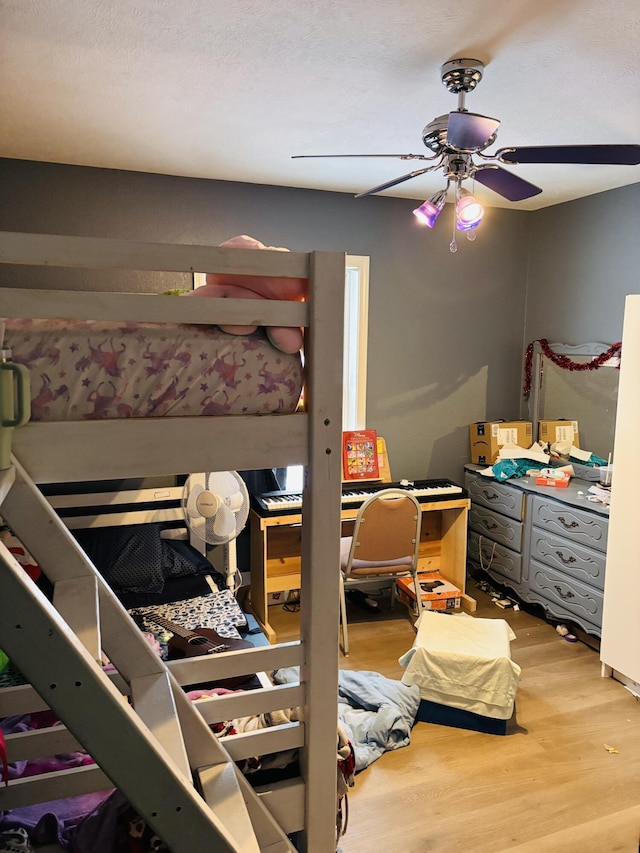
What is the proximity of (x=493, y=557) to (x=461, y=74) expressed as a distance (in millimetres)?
2899

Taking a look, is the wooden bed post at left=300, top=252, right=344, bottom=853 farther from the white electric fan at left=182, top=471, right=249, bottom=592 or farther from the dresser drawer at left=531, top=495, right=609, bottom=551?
the dresser drawer at left=531, top=495, right=609, bottom=551

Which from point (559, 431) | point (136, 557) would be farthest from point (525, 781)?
point (559, 431)

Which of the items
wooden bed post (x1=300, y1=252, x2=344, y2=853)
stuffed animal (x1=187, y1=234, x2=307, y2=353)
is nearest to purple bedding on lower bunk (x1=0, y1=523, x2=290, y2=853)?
wooden bed post (x1=300, y1=252, x2=344, y2=853)

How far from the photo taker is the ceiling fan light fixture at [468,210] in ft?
7.85

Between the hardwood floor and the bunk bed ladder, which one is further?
the hardwood floor

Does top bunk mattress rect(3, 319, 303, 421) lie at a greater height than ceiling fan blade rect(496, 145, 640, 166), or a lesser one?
lesser

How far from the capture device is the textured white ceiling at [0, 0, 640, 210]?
1.76 metres

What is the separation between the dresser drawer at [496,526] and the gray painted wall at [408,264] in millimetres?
373

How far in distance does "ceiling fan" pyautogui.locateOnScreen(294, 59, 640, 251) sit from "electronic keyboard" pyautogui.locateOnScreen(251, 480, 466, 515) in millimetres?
1719

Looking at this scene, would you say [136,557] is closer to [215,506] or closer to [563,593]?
[215,506]

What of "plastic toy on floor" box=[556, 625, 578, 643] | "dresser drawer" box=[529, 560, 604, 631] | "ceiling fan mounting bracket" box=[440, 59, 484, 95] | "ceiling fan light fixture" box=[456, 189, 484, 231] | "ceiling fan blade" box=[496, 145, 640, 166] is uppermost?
"ceiling fan mounting bracket" box=[440, 59, 484, 95]

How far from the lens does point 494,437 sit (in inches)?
170

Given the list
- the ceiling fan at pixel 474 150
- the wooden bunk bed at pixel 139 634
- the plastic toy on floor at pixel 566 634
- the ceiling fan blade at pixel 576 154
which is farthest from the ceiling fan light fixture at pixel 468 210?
the plastic toy on floor at pixel 566 634

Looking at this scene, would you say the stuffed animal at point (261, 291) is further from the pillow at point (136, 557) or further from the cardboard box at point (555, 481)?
the cardboard box at point (555, 481)
